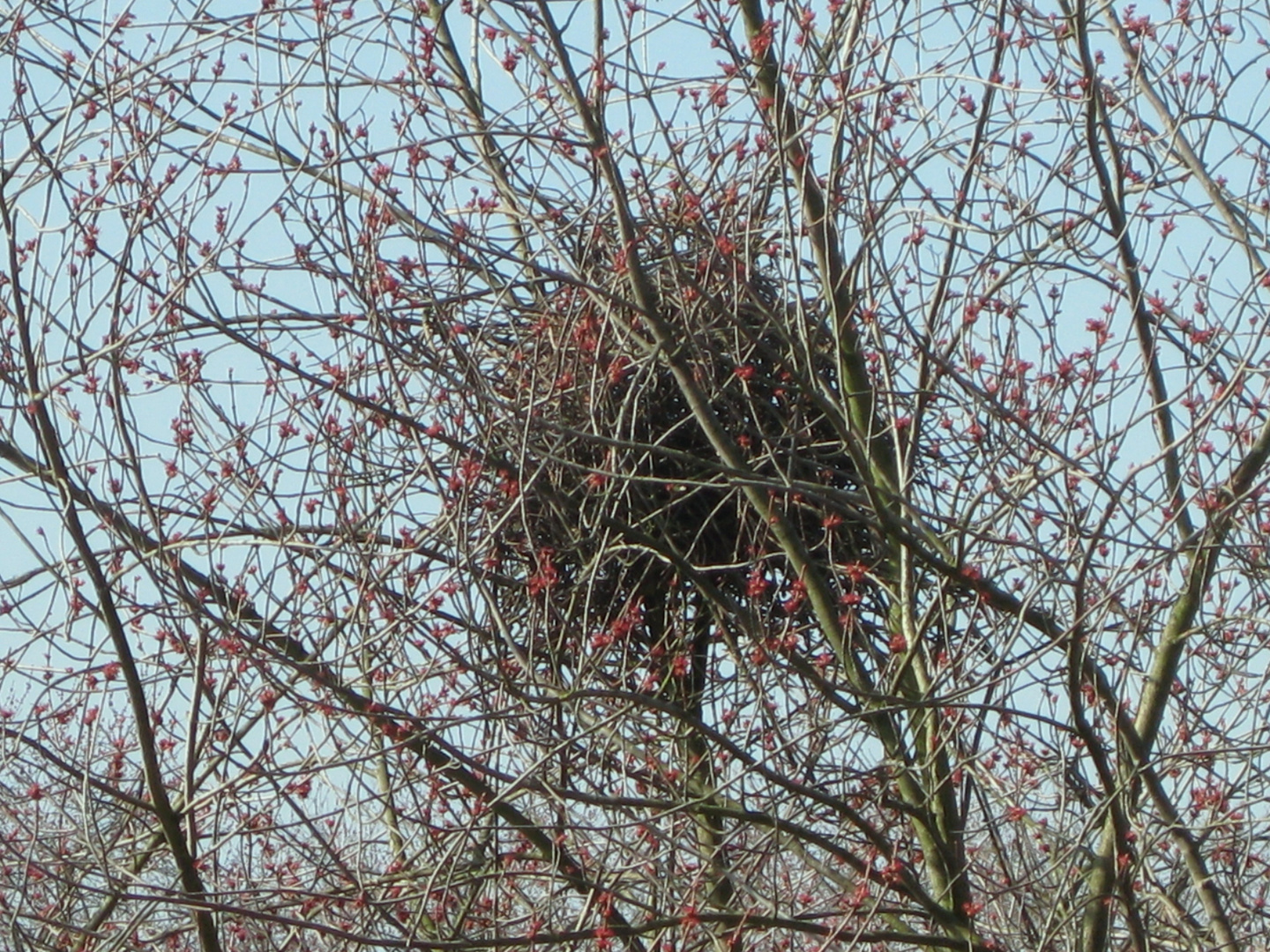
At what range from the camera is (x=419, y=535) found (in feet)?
13.7

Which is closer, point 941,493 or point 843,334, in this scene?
point 843,334

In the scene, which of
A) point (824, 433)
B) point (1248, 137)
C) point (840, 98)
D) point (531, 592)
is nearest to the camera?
point (840, 98)

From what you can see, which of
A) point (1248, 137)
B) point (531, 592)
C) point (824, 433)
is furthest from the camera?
point (824, 433)

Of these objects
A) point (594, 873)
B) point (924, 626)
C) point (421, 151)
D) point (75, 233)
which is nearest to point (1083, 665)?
point (924, 626)

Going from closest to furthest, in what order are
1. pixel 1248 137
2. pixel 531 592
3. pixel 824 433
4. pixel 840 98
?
pixel 840 98 → pixel 531 592 → pixel 1248 137 → pixel 824 433

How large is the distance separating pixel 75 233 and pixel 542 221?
1256 millimetres

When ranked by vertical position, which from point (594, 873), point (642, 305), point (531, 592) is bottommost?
point (594, 873)

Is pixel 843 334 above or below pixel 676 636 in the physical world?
above

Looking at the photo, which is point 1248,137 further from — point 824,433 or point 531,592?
point 531,592

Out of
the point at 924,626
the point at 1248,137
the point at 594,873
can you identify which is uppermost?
the point at 1248,137

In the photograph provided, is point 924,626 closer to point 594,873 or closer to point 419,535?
point 594,873

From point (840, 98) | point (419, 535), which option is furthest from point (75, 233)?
point (840, 98)

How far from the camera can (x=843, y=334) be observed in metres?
4.43

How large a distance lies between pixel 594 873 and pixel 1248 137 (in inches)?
100
